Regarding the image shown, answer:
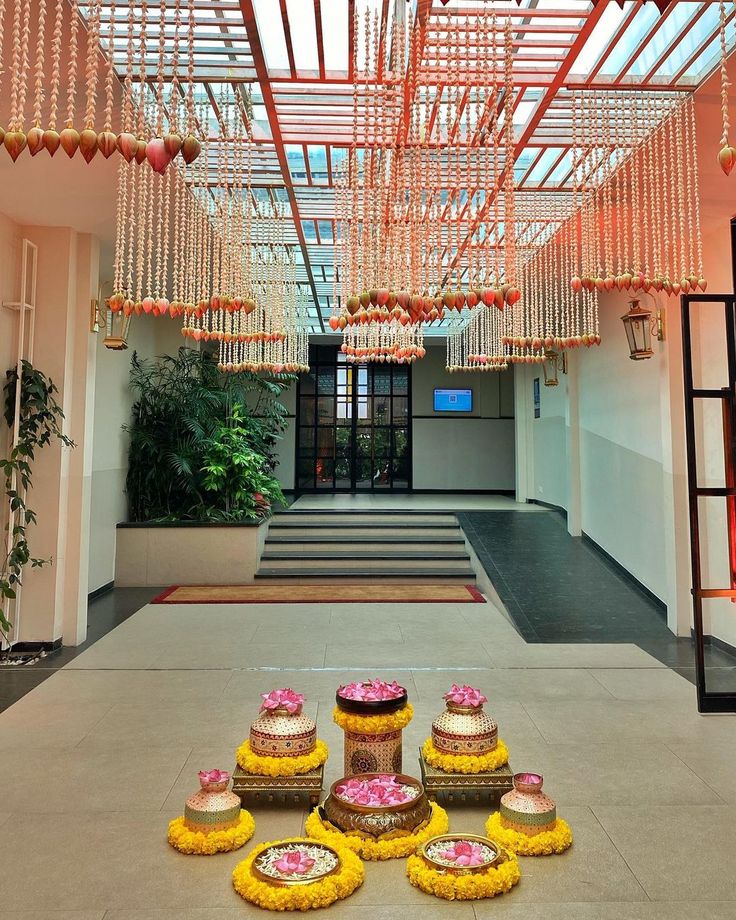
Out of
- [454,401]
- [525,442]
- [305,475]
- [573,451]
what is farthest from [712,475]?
[305,475]

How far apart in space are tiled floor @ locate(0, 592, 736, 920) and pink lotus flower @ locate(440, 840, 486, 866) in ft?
0.41

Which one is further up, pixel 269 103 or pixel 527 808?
pixel 269 103

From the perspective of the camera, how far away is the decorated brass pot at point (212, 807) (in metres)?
2.40

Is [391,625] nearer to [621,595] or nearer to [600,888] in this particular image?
[621,595]

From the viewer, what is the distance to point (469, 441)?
15117 mm

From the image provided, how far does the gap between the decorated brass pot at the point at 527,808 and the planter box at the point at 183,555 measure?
6.06 metres

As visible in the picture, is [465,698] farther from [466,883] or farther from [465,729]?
[466,883]

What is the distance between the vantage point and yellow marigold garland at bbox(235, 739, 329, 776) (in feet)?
8.85

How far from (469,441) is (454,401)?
1.01 meters

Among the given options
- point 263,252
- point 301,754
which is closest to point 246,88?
point 263,252

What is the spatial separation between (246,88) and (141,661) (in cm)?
409

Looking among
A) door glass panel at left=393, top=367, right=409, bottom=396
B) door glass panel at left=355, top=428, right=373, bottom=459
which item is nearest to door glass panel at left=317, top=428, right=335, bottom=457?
door glass panel at left=355, top=428, right=373, bottom=459

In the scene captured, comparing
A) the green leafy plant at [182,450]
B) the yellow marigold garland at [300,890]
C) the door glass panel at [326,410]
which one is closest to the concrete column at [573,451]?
the green leafy plant at [182,450]

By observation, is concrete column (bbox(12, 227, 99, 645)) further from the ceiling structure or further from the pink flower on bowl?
the pink flower on bowl
